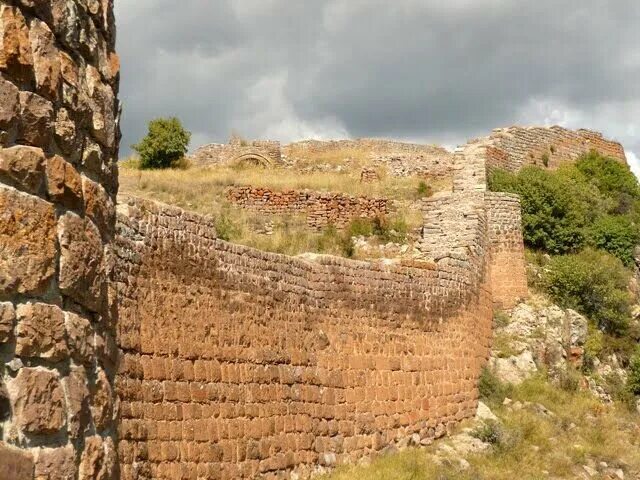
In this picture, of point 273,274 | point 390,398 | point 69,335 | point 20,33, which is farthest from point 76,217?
point 390,398

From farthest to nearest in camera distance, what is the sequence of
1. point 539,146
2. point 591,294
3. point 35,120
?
point 539,146
point 591,294
point 35,120

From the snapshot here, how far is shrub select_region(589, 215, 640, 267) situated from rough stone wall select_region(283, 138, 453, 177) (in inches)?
262

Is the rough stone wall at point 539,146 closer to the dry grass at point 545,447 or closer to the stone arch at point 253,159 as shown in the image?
the stone arch at point 253,159

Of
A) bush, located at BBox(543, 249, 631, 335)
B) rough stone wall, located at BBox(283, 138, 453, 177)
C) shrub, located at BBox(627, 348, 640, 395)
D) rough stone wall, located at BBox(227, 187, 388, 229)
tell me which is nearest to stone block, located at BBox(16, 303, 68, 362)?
shrub, located at BBox(627, 348, 640, 395)

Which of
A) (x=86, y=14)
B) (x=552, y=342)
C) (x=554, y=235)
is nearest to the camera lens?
(x=86, y=14)

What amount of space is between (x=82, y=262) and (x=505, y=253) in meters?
16.7

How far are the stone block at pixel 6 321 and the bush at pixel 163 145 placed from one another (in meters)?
27.2

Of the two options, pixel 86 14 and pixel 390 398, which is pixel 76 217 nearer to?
pixel 86 14

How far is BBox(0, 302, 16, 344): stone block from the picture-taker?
2545mm

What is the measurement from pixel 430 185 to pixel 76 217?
23.3 m

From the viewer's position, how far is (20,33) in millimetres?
2740

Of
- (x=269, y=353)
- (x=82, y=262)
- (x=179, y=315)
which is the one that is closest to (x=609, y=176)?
(x=269, y=353)

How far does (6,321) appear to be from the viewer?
8.42 feet

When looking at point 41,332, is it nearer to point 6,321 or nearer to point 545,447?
point 6,321
